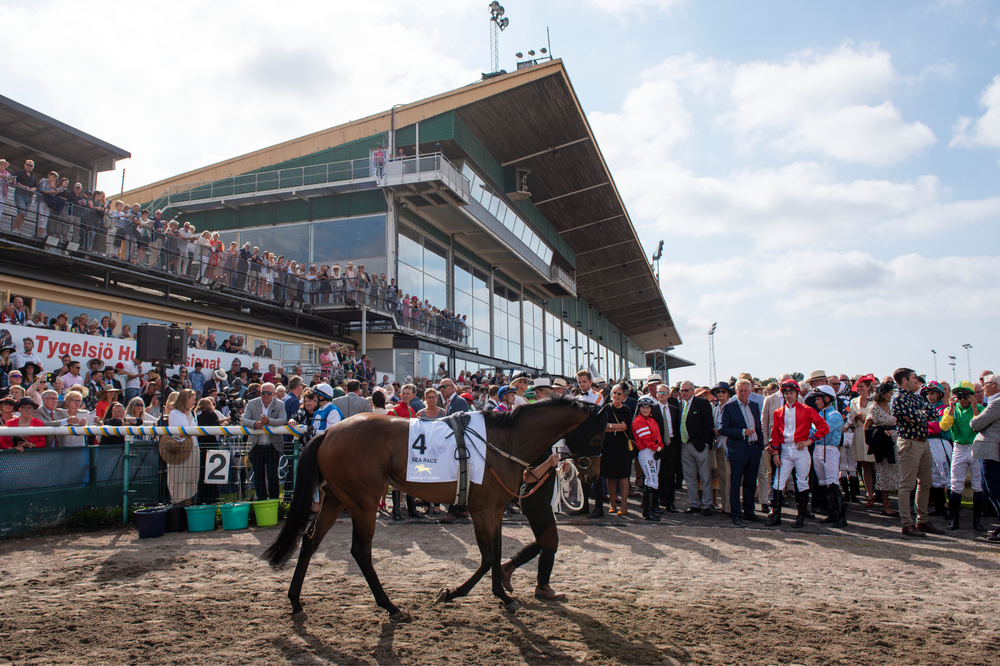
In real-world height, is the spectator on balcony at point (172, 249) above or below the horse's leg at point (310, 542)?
above

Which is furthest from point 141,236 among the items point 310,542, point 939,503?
point 939,503

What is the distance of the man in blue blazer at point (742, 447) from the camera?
8.08 m

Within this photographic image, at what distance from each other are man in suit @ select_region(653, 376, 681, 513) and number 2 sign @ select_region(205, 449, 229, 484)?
597 cm

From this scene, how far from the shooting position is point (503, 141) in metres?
27.7

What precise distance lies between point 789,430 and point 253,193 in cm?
2426

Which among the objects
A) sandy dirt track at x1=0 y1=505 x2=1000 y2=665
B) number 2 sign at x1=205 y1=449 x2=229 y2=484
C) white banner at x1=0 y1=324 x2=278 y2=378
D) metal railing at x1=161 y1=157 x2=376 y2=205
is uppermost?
metal railing at x1=161 y1=157 x2=376 y2=205

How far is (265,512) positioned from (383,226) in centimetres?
1787

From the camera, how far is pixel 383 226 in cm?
2441

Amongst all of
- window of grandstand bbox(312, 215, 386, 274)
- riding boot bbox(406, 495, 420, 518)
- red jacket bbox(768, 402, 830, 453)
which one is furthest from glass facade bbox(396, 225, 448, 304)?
red jacket bbox(768, 402, 830, 453)

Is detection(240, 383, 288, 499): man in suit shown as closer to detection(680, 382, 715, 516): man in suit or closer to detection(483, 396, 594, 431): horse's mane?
detection(483, 396, 594, 431): horse's mane

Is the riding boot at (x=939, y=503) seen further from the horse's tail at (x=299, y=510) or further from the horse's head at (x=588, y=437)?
the horse's tail at (x=299, y=510)

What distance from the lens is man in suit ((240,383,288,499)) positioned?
830 cm

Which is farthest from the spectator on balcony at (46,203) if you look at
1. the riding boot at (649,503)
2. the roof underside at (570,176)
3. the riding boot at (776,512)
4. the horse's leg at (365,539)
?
the riding boot at (776,512)

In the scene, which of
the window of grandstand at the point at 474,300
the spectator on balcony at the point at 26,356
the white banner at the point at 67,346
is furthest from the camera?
the window of grandstand at the point at 474,300
